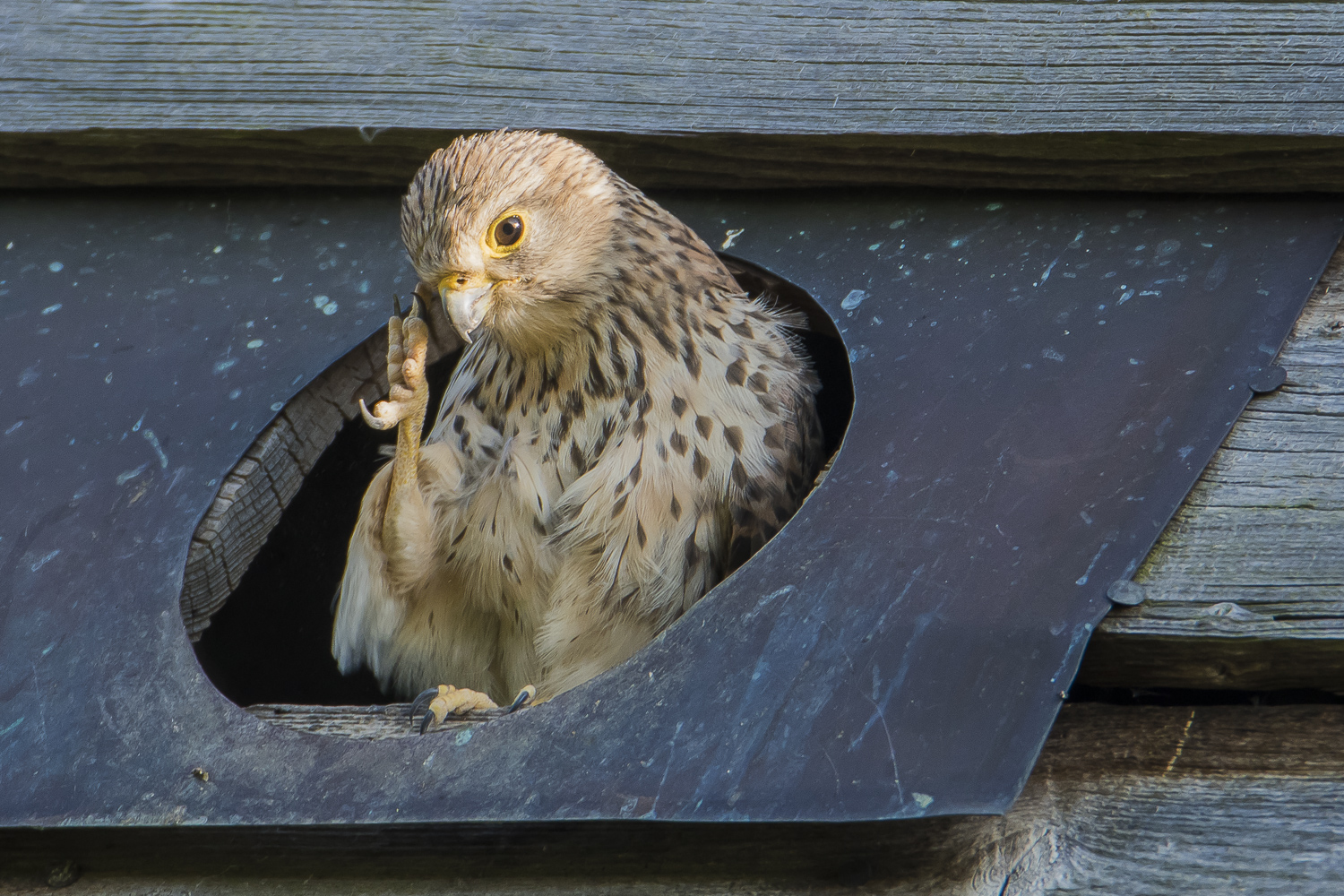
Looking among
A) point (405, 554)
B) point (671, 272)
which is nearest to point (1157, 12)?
point (671, 272)

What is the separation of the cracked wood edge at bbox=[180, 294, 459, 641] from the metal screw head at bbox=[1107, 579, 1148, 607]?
1326 millimetres

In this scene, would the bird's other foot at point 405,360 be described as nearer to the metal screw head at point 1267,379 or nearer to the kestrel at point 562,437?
the kestrel at point 562,437

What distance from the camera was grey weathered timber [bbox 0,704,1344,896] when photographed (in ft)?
5.41

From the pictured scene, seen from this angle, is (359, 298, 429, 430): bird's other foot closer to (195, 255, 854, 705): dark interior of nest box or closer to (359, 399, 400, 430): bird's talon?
(359, 399, 400, 430): bird's talon

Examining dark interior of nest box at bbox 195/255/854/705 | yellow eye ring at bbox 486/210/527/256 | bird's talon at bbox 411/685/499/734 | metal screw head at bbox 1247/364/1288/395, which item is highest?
metal screw head at bbox 1247/364/1288/395

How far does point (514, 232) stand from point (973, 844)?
129 centimetres

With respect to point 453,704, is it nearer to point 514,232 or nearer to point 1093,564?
point 514,232

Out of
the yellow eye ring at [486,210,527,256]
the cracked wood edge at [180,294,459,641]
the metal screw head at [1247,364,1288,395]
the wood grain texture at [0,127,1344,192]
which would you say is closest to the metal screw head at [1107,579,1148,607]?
the metal screw head at [1247,364,1288,395]

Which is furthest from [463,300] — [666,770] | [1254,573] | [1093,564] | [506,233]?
[1254,573]

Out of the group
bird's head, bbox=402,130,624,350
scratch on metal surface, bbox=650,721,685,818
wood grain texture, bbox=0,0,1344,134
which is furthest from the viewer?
wood grain texture, bbox=0,0,1344,134

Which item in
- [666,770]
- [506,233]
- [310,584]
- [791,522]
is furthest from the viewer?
[310,584]

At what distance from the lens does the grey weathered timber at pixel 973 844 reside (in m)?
1.65

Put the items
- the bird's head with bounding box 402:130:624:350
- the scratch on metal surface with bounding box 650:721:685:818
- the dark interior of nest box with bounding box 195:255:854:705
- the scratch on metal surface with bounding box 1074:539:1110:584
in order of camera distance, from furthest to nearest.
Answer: the dark interior of nest box with bounding box 195:255:854:705 < the bird's head with bounding box 402:130:624:350 < the scratch on metal surface with bounding box 1074:539:1110:584 < the scratch on metal surface with bounding box 650:721:685:818

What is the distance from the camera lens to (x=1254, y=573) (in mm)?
1753
